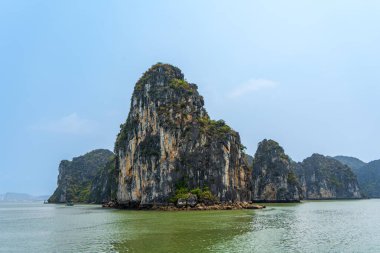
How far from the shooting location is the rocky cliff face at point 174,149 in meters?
85.2

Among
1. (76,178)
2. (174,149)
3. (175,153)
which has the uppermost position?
(76,178)

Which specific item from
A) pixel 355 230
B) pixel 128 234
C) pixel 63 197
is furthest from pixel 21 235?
pixel 63 197

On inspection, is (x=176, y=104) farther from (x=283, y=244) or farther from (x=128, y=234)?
(x=283, y=244)

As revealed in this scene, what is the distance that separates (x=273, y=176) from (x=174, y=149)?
225ft

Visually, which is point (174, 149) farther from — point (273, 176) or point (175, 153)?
point (273, 176)

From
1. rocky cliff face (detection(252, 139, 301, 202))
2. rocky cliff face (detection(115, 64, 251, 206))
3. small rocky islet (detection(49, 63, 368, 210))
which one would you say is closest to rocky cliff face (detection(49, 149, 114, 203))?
rocky cliff face (detection(252, 139, 301, 202))

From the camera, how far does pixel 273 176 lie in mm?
143875

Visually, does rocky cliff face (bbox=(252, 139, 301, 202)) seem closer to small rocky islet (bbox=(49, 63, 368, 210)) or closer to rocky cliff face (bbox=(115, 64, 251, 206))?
small rocky islet (bbox=(49, 63, 368, 210))

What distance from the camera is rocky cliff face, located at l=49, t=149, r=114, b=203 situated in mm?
177775

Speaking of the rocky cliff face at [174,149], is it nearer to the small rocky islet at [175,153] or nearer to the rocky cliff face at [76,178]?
the small rocky islet at [175,153]

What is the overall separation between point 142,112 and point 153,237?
205 feet

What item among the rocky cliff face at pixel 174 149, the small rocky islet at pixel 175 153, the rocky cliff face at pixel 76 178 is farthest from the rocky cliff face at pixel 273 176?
the rocky cliff face at pixel 76 178

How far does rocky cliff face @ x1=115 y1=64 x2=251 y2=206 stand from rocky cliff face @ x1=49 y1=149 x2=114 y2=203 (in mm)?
83119

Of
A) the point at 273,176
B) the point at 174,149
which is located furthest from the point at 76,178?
the point at 174,149
